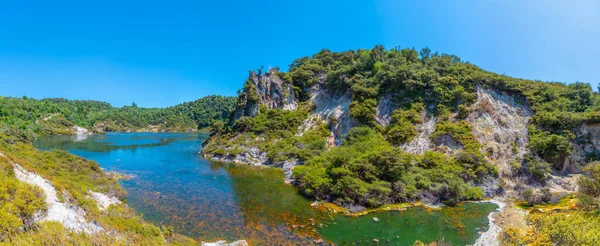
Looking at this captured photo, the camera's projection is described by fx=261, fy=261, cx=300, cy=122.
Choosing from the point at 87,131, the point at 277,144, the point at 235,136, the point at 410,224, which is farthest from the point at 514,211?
the point at 87,131

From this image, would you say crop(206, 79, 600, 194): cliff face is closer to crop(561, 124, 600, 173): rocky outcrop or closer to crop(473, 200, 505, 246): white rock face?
crop(561, 124, 600, 173): rocky outcrop

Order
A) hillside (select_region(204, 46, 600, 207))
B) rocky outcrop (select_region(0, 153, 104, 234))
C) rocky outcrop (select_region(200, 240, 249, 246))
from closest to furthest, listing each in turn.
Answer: rocky outcrop (select_region(0, 153, 104, 234)) < rocky outcrop (select_region(200, 240, 249, 246)) < hillside (select_region(204, 46, 600, 207))

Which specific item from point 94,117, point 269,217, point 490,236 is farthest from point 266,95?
point 94,117

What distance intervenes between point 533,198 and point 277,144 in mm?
37718

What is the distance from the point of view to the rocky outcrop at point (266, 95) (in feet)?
224

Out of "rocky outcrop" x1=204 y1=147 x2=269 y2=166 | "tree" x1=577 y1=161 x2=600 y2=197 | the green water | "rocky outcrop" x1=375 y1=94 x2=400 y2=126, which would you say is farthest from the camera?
"rocky outcrop" x1=375 y1=94 x2=400 y2=126

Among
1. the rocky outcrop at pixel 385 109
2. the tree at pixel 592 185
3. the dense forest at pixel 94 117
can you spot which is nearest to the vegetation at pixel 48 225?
the tree at pixel 592 185

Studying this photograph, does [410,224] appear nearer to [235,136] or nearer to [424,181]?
[424,181]

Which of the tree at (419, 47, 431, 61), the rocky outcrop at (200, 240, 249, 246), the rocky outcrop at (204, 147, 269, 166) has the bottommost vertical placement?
the rocky outcrop at (200, 240, 249, 246)

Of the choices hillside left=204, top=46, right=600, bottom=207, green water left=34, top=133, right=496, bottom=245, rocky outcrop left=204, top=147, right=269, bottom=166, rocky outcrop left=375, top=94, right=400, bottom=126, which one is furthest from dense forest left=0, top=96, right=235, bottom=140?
rocky outcrop left=375, top=94, right=400, bottom=126

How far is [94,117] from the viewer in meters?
160

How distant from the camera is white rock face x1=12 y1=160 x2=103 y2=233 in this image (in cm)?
1224

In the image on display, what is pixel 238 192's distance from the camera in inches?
1203

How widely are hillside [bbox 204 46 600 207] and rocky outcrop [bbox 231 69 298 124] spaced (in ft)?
1.47
